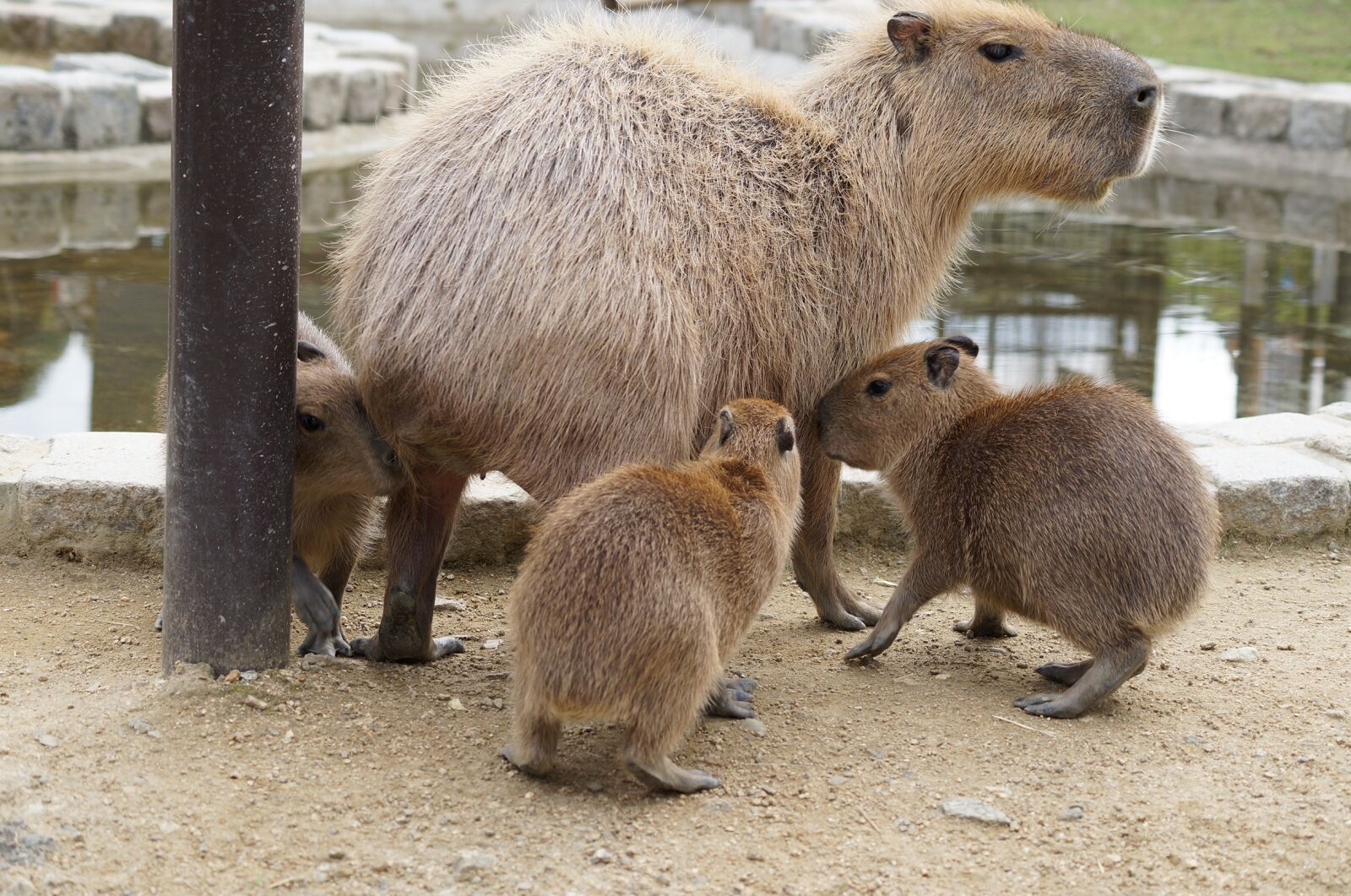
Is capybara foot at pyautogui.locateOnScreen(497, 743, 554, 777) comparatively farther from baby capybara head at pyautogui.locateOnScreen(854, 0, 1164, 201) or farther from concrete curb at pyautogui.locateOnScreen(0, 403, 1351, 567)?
baby capybara head at pyautogui.locateOnScreen(854, 0, 1164, 201)

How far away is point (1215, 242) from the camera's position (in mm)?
10375

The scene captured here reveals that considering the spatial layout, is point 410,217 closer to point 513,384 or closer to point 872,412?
point 513,384

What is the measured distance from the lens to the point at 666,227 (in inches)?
137

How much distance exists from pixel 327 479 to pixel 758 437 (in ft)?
3.88

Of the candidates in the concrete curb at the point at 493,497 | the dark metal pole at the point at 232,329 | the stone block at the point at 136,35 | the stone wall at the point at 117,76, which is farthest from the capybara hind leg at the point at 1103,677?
the stone block at the point at 136,35

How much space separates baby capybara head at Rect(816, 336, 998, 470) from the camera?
12.9 ft

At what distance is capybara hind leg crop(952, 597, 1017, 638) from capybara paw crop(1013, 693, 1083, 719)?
53 centimetres

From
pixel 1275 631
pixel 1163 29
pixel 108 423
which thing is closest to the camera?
pixel 1275 631

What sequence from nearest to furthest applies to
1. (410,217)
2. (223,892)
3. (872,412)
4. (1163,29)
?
(223,892) → (410,217) → (872,412) → (1163,29)

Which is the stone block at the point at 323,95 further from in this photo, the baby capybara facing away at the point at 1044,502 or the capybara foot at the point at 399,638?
the baby capybara facing away at the point at 1044,502

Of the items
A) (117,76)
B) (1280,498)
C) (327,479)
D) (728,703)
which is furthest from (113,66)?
(728,703)

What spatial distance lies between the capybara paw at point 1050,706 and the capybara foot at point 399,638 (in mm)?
1551

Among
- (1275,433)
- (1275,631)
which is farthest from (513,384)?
(1275,433)

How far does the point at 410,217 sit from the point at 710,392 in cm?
84
